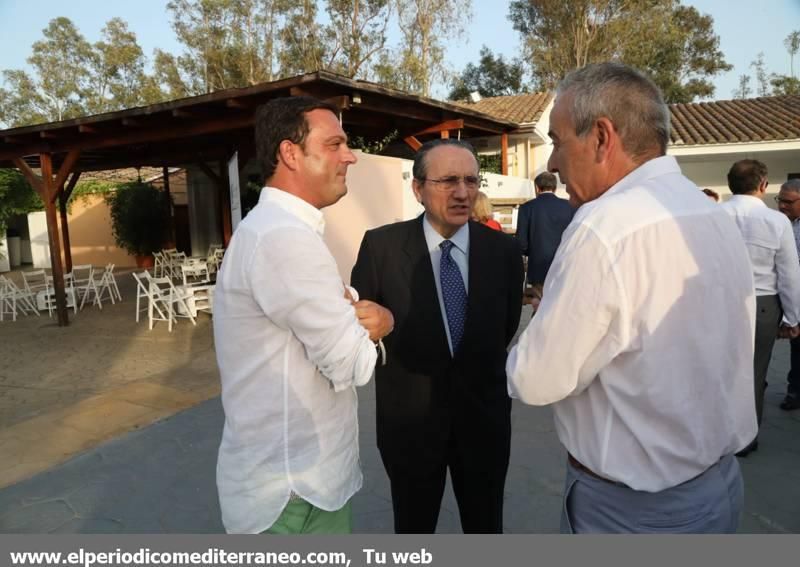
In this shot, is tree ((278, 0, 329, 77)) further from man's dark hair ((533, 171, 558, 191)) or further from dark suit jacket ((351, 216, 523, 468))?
dark suit jacket ((351, 216, 523, 468))

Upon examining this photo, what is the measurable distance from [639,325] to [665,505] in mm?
409

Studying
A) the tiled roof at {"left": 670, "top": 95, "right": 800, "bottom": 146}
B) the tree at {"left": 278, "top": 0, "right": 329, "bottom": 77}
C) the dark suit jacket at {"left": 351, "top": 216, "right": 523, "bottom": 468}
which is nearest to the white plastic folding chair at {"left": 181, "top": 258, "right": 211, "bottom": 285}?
the dark suit jacket at {"left": 351, "top": 216, "right": 523, "bottom": 468}

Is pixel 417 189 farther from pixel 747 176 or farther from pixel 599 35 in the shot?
pixel 599 35

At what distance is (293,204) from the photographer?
1304 millimetres

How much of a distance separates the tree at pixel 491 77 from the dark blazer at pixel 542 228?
91.5 feet

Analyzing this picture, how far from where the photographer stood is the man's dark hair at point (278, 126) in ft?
4.37

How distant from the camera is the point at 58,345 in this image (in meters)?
7.36

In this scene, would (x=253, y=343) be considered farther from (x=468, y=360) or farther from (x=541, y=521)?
(x=541, y=521)

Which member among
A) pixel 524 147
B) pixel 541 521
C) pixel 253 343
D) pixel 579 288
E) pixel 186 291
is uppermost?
pixel 524 147

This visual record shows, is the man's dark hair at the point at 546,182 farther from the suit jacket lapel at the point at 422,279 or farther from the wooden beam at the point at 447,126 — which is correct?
the wooden beam at the point at 447,126

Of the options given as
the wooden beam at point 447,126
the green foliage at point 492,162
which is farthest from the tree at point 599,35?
the wooden beam at point 447,126

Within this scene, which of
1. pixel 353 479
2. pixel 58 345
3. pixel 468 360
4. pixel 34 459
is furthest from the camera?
pixel 58 345

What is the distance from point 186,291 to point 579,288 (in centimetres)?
810

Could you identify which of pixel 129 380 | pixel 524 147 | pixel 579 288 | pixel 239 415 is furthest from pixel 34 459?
pixel 524 147
